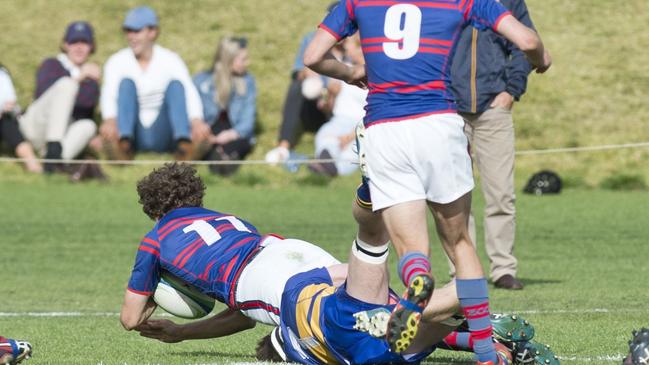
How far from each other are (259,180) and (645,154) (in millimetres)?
5437

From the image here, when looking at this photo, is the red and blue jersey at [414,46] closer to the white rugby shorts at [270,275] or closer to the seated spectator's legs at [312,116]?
the white rugby shorts at [270,275]

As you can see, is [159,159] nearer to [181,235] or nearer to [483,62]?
[483,62]

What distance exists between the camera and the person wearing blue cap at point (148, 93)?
18484mm

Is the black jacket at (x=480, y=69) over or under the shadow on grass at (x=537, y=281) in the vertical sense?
over

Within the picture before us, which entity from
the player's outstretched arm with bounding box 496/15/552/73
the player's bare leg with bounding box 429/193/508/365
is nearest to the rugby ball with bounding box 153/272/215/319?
the player's bare leg with bounding box 429/193/508/365

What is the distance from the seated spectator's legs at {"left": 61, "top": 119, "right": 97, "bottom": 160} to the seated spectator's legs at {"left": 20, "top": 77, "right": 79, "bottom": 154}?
0.11m

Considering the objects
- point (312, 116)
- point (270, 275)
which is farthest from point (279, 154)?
point (270, 275)

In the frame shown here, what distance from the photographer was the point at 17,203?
17.7m

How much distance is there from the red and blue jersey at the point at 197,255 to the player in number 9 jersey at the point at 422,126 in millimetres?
1147

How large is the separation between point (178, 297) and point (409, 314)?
2.05 m

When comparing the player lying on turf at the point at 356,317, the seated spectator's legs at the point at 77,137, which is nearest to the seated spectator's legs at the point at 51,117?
the seated spectator's legs at the point at 77,137

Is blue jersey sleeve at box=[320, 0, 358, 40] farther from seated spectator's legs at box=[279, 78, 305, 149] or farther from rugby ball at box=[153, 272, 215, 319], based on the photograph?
seated spectator's legs at box=[279, 78, 305, 149]

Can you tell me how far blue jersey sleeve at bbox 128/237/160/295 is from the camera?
7711 mm

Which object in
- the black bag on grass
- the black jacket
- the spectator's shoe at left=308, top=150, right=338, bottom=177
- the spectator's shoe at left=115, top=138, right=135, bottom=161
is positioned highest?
the black jacket
